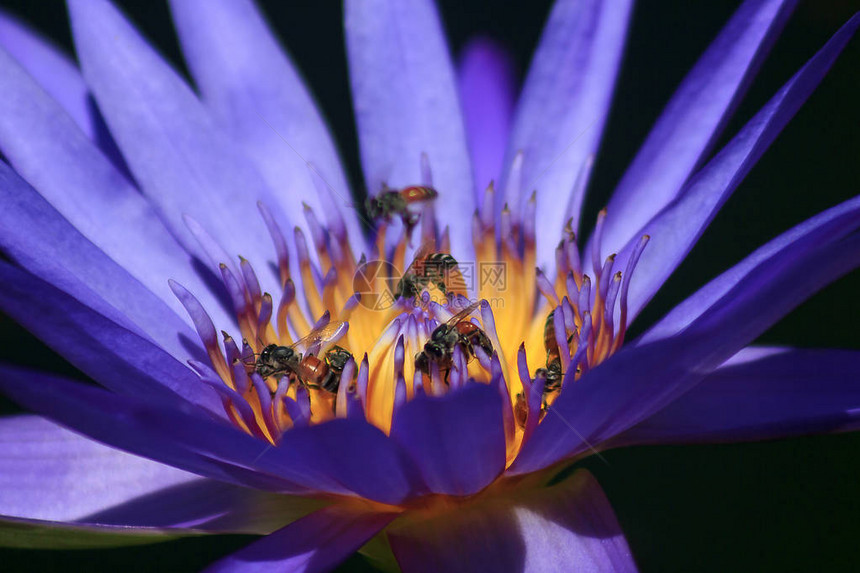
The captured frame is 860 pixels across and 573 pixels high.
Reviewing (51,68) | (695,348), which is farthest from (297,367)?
(51,68)

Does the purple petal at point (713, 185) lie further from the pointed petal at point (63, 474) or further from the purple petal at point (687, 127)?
the pointed petal at point (63, 474)

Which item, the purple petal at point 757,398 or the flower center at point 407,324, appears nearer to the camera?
the purple petal at point 757,398

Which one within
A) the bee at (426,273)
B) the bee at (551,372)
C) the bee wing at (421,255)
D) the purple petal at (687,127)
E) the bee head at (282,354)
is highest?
the purple petal at (687,127)

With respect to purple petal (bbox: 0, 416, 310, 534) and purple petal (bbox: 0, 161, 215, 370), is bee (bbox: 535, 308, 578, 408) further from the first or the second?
purple petal (bbox: 0, 161, 215, 370)

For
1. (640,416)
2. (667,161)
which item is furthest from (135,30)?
(640,416)

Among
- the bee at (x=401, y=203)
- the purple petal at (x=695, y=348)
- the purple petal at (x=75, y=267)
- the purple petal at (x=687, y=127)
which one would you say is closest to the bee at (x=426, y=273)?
the bee at (x=401, y=203)

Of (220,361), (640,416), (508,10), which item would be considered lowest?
(640,416)

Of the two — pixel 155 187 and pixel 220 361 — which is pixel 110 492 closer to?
pixel 220 361
